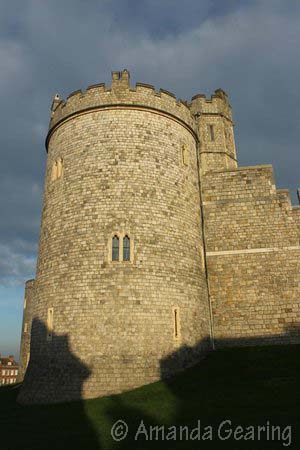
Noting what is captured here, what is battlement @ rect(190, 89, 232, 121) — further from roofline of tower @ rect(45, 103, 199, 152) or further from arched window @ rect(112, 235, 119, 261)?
arched window @ rect(112, 235, 119, 261)

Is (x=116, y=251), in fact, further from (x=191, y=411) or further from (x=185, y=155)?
(x=191, y=411)

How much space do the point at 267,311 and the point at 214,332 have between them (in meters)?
2.42

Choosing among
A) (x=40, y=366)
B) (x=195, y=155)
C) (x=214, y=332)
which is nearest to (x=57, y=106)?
(x=195, y=155)

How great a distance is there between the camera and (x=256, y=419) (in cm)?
808

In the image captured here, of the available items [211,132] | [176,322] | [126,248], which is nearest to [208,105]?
[211,132]

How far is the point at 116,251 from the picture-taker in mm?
A: 13195

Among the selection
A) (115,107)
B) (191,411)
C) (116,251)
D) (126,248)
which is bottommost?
(191,411)

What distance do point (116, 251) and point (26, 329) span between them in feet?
64.5

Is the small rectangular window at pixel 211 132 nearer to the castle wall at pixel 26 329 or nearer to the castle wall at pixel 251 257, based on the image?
the castle wall at pixel 251 257

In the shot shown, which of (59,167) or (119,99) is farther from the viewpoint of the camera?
(59,167)

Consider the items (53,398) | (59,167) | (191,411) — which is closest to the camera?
(191,411)

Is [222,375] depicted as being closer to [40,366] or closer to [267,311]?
[267,311]

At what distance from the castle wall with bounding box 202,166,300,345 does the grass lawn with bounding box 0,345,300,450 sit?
1.51 m

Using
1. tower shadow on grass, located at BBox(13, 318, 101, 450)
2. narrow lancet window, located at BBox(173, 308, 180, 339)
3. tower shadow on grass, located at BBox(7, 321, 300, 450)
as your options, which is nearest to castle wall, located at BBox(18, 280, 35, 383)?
A: tower shadow on grass, located at BBox(13, 318, 101, 450)
